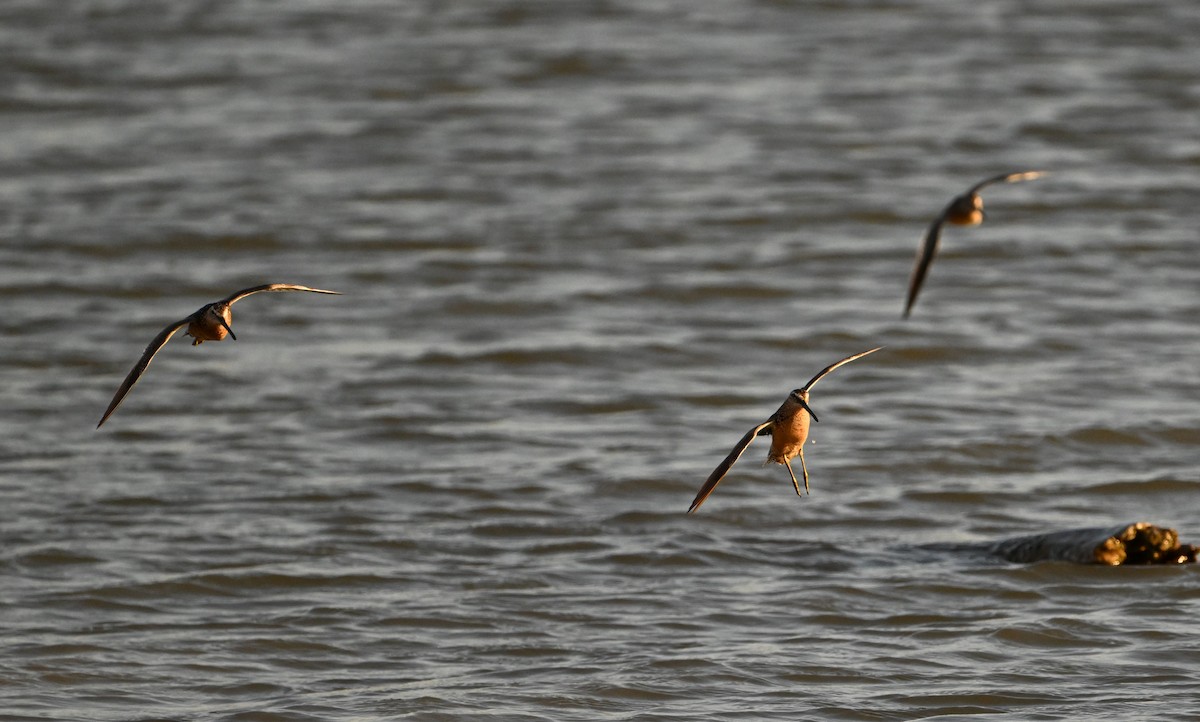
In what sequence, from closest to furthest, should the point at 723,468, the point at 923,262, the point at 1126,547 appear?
the point at 923,262 < the point at 723,468 < the point at 1126,547

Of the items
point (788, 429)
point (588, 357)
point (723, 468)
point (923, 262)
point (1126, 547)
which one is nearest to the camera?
point (923, 262)

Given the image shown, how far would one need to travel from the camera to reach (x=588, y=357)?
33.9ft

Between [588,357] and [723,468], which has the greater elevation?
[723,468]

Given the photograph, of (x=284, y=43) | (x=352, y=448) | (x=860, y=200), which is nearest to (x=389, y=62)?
(x=284, y=43)

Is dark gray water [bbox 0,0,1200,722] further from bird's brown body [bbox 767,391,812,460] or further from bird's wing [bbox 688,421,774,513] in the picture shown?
bird's wing [bbox 688,421,774,513]

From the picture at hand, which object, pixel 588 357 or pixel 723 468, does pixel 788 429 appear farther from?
pixel 588 357

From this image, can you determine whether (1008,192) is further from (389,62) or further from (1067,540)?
(1067,540)

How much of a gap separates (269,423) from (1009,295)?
4384 mm

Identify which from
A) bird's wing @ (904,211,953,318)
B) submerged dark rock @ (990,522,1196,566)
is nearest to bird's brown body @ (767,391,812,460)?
bird's wing @ (904,211,953,318)

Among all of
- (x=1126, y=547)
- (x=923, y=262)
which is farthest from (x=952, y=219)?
(x=1126, y=547)

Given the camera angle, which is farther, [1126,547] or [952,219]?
[1126,547]

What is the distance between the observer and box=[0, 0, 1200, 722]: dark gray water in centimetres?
659

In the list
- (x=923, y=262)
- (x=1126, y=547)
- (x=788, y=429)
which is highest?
(x=923, y=262)

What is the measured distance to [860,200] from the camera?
13.2 m
